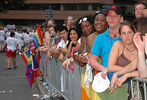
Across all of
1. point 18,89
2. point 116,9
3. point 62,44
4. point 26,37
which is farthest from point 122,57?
point 26,37

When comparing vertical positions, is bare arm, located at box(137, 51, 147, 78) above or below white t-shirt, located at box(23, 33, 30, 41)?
above

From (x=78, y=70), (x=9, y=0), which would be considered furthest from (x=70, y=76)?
(x=9, y=0)

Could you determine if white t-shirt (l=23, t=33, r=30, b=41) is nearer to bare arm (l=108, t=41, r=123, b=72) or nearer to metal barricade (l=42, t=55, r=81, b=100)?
metal barricade (l=42, t=55, r=81, b=100)

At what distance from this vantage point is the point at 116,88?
4109 mm

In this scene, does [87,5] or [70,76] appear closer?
[70,76]

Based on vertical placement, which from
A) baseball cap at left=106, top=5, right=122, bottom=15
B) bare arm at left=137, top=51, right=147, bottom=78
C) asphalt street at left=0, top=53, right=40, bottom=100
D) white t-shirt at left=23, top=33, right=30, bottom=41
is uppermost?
baseball cap at left=106, top=5, right=122, bottom=15

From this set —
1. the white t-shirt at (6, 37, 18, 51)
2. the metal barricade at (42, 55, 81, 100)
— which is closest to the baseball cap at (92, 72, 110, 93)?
the metal barricade at (42, 55, 81, 100)

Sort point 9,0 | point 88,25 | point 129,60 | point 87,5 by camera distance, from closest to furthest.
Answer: point 129,60, point 88,25, point 9,0, point 87,5

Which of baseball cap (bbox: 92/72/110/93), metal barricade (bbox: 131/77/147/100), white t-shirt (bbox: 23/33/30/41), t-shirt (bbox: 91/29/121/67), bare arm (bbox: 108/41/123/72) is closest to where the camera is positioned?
metal barricade (bbox: 131/77/147/100)

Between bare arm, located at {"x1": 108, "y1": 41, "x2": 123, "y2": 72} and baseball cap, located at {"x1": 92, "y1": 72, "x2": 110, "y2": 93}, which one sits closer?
bare arm, located at {"x1": 108, "y1": 41, "x2": 123, "y2": 72}

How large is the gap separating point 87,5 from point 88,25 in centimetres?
7654

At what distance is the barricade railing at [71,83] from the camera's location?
364 centimetres

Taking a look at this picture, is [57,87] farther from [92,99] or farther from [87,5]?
[87,5]

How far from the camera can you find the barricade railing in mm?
3639
